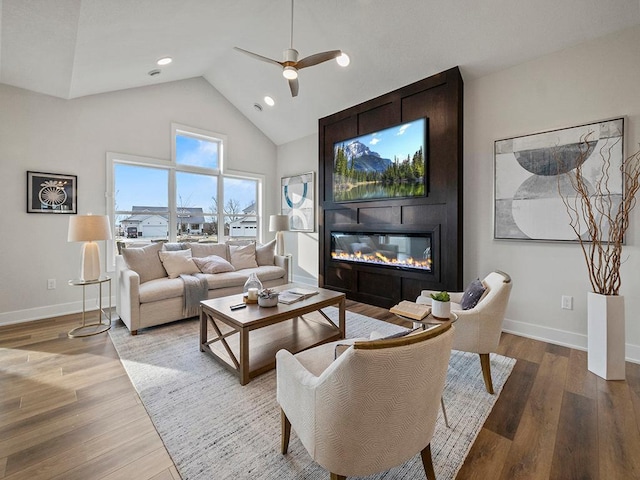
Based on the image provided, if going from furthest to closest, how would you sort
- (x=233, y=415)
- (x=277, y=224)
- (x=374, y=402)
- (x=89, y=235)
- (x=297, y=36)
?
(x=277, y=224) → (x=297, y=36) → (x=89, y=235) → (x=233, y=415) → (x=374, y=402)

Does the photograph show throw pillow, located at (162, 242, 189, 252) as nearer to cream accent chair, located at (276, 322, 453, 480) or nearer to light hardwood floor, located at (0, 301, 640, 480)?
light hardwood floor, located at (0, 301, 640, 480)

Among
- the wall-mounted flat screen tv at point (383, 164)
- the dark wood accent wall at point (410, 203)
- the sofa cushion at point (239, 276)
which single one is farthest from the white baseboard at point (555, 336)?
the sofa cushion at point (239, 276)

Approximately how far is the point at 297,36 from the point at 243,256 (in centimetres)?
313

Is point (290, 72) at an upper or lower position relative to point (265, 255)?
upper

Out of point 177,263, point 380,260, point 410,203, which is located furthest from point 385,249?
point 177,263

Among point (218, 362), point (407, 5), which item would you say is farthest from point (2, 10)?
point (407, 5)

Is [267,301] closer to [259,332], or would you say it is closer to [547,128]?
[259,332]

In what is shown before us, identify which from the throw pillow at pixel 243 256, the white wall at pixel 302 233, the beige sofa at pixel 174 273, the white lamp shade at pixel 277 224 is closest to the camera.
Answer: the beige sofa at pixel 174 273

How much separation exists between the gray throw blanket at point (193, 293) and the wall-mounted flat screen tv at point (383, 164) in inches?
95.1

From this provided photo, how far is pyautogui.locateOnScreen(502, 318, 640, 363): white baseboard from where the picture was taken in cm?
251

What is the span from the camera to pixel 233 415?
1799 millimetres

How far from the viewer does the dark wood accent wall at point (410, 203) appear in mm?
3303

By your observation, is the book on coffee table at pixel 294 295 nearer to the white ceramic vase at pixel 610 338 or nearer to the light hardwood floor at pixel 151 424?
the light hardwood floor at pixel 151 424

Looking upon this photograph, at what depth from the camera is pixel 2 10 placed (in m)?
2.12
